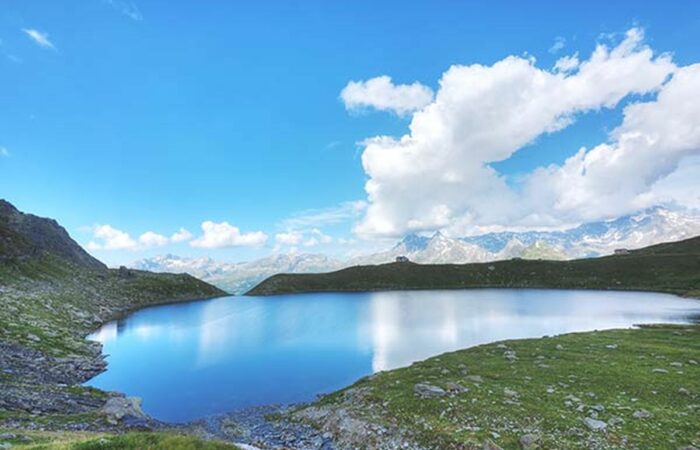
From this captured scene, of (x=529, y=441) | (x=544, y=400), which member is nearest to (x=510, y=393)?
(x=544, y=400)

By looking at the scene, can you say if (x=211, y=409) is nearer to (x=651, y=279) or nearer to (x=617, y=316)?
(x=617, y=316)

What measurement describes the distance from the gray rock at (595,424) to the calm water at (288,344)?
25937 mm

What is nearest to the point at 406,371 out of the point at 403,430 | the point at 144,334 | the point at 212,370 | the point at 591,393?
the point at 403,430

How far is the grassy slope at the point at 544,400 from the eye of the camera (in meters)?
19.5

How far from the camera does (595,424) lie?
20.3 metres

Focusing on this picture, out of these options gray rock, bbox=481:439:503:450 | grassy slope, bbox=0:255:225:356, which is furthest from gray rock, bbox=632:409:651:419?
grassy slope, bbox=0:255:225:356

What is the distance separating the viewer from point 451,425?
22.3 m

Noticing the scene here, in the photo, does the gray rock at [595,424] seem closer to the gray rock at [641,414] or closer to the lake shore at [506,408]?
the lake shore at [506,408]

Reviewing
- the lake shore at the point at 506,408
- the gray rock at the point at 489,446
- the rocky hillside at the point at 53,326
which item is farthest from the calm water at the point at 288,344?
the gray rock at the point at 489,446

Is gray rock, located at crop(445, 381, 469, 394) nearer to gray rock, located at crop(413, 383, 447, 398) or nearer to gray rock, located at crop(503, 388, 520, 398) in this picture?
gray rock, located at crop(413, 383, 447, 398)

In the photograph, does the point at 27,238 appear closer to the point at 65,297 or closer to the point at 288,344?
the point at 65,297

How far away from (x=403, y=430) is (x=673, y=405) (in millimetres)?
16741

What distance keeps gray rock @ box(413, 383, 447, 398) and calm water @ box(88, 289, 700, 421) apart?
1467 centimetres

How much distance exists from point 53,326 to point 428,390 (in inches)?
2563
